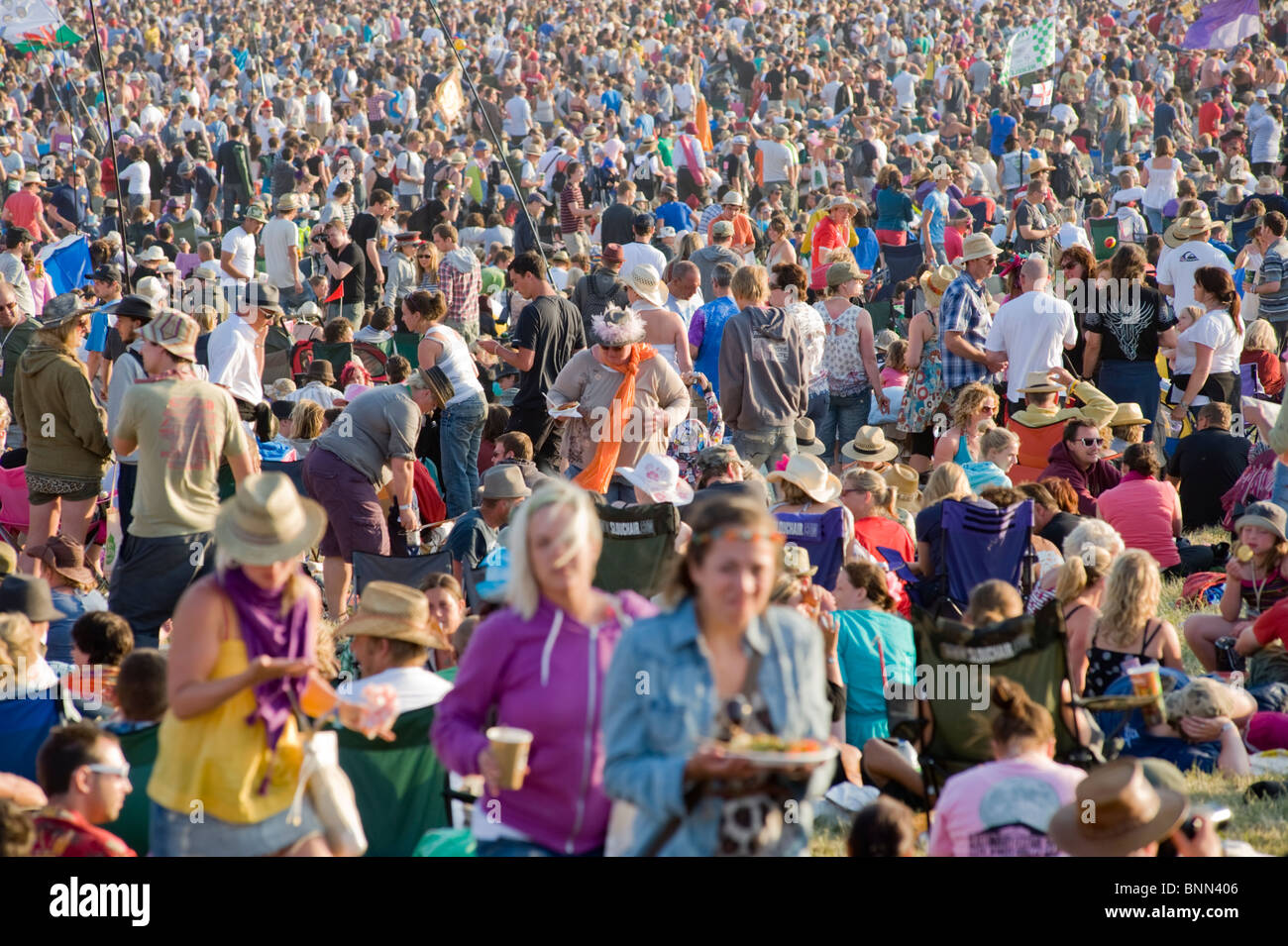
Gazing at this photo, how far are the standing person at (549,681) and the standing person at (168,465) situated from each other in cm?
313

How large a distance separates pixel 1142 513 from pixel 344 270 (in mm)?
7716

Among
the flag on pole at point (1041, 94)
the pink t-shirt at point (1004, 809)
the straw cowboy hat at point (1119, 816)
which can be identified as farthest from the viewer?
the flag on pole at point (1041, 94)

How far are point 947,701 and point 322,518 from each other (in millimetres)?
2255

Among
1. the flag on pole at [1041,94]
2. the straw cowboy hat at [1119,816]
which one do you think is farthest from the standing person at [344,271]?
the flag on pole at [1041,94]

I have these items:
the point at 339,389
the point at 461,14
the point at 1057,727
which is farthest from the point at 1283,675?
the point at 461,14

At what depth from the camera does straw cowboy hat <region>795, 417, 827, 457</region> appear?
10.1 metres

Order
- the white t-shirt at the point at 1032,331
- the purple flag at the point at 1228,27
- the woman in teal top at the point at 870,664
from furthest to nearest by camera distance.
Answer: the purple flag at the point at 1228,27 → the white t-shirt at the point at 1032,331 → the woman in teal top at the point at 870,664

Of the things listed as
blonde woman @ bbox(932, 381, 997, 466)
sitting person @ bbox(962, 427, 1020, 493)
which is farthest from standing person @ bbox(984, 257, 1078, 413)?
sitting person @ bbox(962, 427, 1020, 493)

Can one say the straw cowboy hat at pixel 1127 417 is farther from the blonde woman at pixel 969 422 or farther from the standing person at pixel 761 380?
the standing person at pixel 761 380

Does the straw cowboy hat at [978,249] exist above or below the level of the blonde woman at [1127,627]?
above

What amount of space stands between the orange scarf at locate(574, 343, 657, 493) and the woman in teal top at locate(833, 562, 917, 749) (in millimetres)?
2312

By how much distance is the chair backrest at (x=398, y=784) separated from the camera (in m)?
4.79

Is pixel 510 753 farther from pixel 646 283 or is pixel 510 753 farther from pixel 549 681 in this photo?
pixel 646 283
